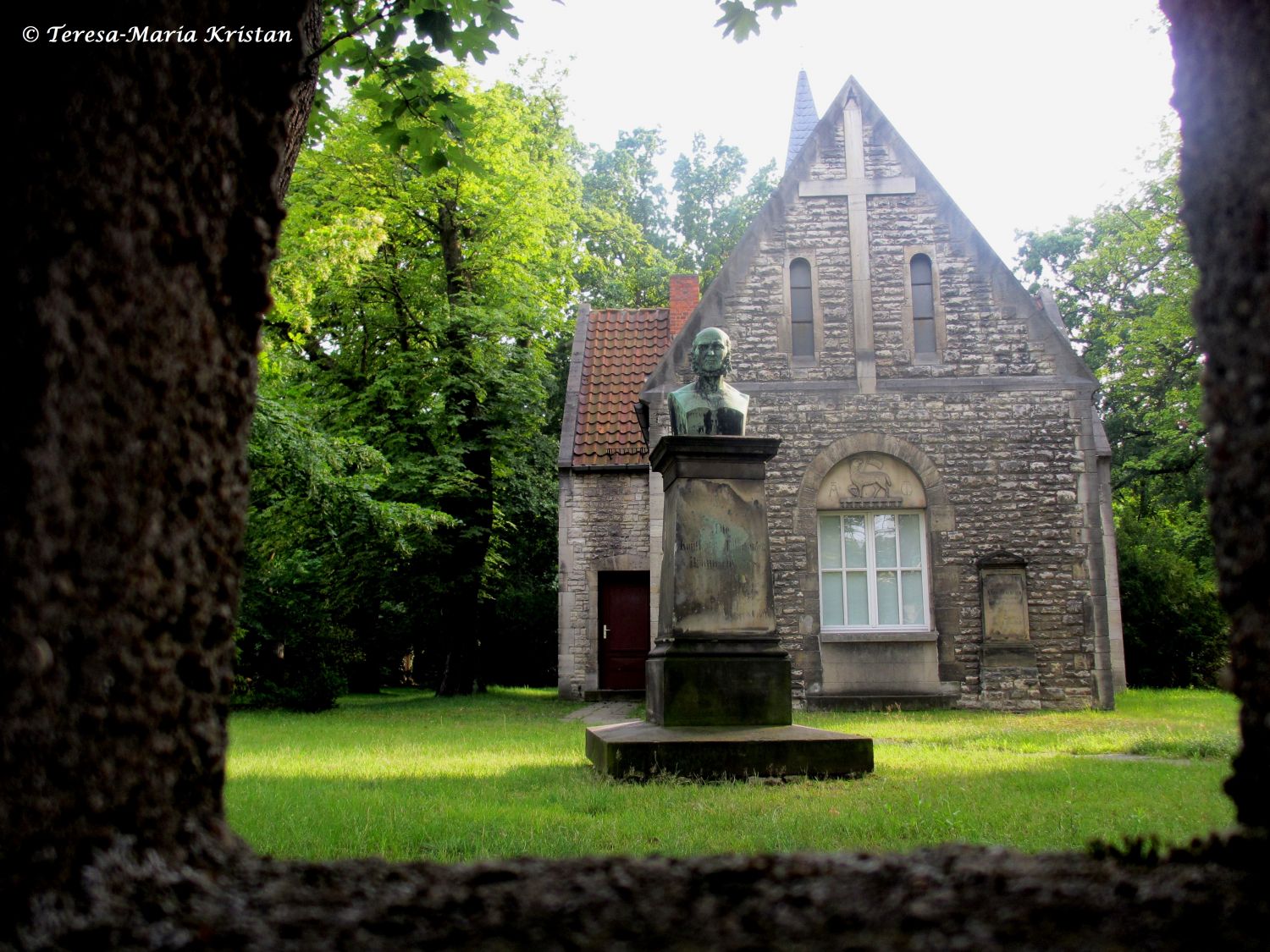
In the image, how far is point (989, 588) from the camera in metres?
15.5

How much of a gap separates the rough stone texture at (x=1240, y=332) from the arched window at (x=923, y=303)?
15.3 metres

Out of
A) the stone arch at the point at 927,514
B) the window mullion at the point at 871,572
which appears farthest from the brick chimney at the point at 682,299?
the window mullion at the point at 871,572

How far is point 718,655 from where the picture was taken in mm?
8414

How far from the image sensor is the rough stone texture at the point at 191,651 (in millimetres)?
1310

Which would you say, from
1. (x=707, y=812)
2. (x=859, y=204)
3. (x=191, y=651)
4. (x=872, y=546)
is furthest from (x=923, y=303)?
(x=191, y=651)

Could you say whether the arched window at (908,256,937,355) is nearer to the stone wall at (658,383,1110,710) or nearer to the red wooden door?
the stone wall at (658,383,1110,710)

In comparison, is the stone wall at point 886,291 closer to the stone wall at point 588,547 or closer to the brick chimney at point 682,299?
the stone wall at point 588,547

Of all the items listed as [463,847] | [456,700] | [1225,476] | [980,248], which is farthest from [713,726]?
[456,700]

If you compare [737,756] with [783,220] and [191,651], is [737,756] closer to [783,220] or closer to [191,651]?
[191,651]

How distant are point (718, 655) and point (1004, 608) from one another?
862cm

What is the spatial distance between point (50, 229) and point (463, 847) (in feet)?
13.8

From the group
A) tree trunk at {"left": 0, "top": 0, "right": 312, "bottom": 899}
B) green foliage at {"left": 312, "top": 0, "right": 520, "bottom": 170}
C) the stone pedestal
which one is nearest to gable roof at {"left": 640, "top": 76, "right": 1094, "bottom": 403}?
the stone pedestal

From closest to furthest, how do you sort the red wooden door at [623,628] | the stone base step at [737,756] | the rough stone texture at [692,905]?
1. the rough stone texture at [692,905]
2. the stone base step at [737,756]
3. the red wooden door at [623,628]

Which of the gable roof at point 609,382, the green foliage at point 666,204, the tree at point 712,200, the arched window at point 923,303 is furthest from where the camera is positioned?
the tree at point 712,200
